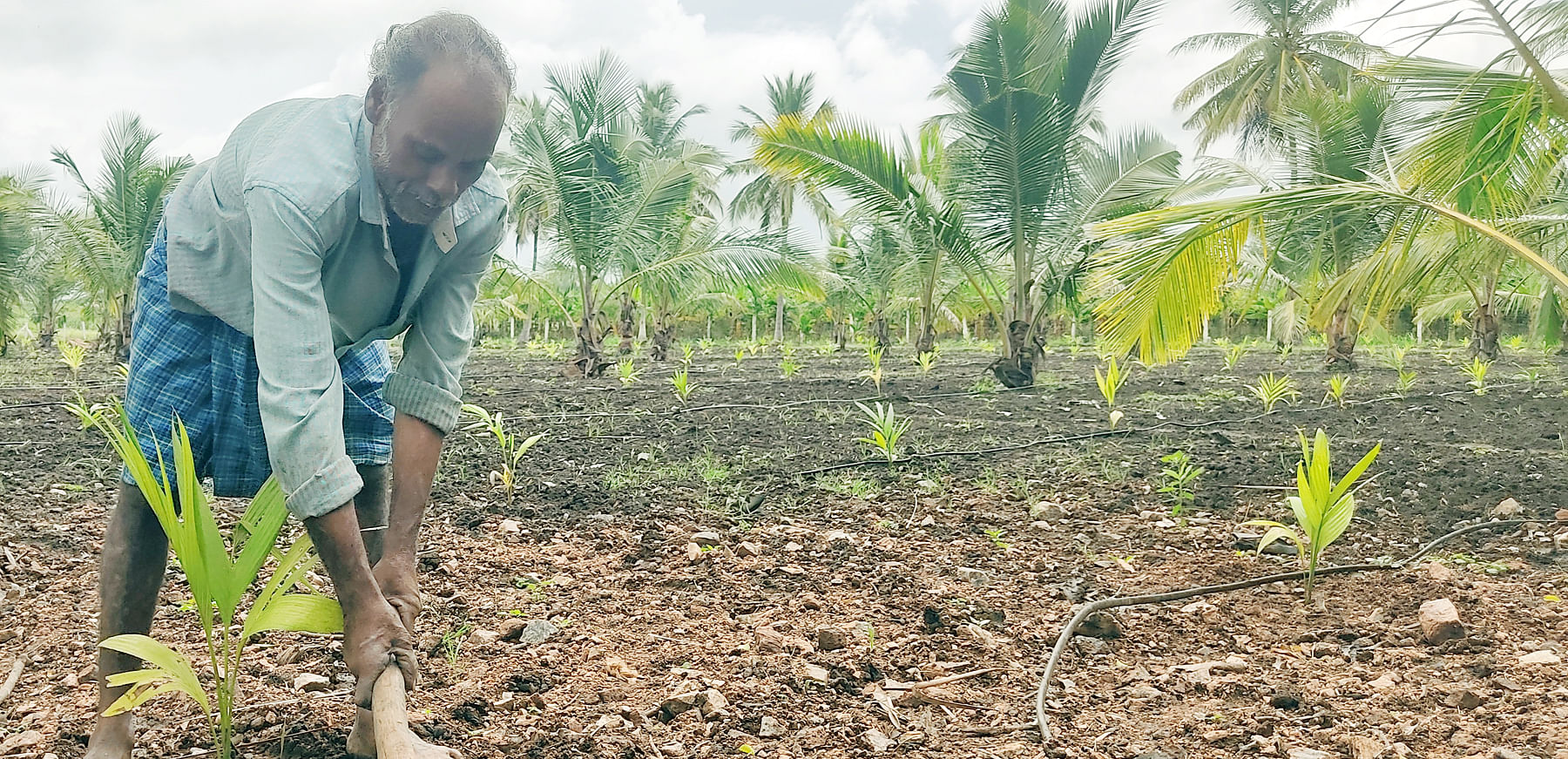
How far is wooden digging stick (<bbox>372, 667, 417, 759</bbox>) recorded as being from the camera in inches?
49.1

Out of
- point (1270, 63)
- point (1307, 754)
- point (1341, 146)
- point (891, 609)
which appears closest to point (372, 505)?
point (891, 609)

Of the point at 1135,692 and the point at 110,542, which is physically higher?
the point at 110,542

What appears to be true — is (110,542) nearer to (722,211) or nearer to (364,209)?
(364,209)

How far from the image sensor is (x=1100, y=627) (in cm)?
228

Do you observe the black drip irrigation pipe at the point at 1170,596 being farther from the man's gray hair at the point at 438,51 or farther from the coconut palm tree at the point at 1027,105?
the coconut palm tree at the point at 1027,105

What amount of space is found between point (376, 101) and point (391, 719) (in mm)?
917

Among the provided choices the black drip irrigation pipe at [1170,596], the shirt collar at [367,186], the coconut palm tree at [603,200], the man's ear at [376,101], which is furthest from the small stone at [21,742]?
the coconut palm tree at [603,200]

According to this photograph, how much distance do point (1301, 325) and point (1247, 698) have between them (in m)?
16.9

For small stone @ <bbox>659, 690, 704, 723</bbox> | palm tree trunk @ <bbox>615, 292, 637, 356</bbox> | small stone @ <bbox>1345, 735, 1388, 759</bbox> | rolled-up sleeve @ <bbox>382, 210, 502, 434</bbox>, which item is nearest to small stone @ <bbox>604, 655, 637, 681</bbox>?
small stone @ <bbox>659, 690, 704, 723</bbox>

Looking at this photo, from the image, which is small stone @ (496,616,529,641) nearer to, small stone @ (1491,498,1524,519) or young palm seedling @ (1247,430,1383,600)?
young palm seedling @ (1247,430,1383,600)

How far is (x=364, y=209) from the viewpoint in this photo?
1.48 metres

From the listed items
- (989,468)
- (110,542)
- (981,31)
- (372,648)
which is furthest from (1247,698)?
(981,31)

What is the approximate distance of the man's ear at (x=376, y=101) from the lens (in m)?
1.45

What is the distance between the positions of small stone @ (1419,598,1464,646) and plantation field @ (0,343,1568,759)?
0.03 meters
